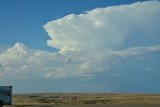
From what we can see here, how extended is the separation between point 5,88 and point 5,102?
85.7 inches

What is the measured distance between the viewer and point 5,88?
60156 mm

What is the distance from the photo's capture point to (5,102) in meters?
60.3
